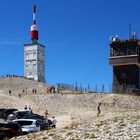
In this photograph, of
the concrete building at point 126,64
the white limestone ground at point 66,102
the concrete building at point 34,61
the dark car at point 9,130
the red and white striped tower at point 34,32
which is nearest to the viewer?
the dark car at point 9,130

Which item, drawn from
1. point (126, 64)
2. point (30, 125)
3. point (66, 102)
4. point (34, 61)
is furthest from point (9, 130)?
point (34, 61)

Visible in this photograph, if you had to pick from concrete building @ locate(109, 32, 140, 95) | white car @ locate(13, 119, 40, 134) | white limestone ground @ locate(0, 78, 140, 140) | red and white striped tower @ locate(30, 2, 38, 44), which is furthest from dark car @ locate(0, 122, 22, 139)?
red and white striped tower @ locate(30, 2, 38, 44)

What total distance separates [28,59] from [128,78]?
75.1m

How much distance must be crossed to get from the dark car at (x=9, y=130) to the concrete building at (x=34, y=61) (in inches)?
5071

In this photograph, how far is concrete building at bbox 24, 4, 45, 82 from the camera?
170375 mm

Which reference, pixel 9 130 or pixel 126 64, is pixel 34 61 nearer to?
pixel 126 64

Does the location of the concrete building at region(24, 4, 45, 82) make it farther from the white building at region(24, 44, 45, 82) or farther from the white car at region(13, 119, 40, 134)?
the white car at region(13, 119, 40, 134)

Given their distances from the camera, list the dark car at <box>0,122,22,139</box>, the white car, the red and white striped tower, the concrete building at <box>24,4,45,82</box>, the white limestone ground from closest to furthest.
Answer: the dark car at <box>0,122,22,139</box>
the white car
the white limestone ground
the concrete building at <box>24,4,45,82</box>
the red and white striped tower

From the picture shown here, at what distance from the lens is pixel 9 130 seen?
3681 cm

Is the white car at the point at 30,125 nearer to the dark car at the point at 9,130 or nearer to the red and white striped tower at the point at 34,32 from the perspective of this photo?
the dark car at the point at 9,130

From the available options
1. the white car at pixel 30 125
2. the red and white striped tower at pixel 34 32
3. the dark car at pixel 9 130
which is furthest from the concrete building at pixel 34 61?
the dark car at pixel 9 130

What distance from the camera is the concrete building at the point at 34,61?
170 m

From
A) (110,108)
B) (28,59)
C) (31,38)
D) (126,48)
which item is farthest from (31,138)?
(31,38)

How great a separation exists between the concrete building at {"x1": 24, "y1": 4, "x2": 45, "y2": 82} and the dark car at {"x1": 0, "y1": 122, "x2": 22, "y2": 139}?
423ft
